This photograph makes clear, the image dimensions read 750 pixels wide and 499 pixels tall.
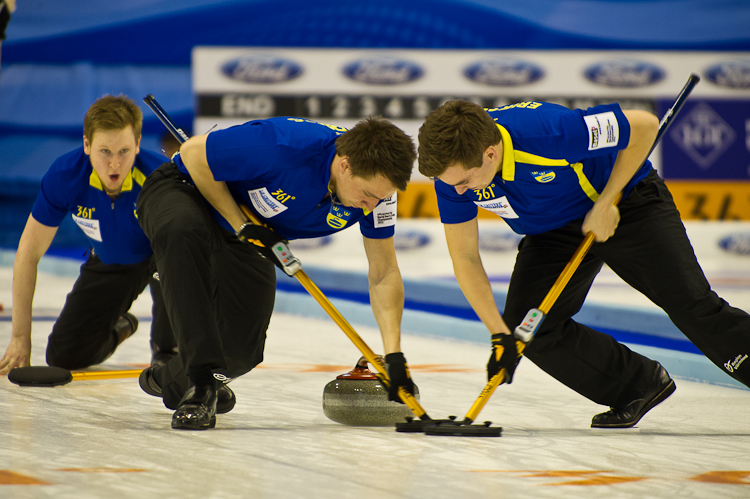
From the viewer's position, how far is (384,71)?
888 centimetres

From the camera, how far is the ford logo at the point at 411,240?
28.9ft

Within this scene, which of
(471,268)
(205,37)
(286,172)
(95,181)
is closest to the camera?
(286,172)

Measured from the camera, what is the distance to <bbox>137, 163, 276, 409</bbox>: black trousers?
2.14 m

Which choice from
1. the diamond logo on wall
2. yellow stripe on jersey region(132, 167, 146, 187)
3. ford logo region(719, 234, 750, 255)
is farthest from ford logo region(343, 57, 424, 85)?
yellow stripe on jersey region(132, 167, 146, 187)

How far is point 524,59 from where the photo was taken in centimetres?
890

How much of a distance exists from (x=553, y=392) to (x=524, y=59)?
655cm

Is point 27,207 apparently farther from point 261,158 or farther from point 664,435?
point 664,435

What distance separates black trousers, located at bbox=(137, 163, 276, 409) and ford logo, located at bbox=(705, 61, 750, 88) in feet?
25.0

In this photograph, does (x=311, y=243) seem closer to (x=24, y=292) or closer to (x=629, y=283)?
(x=24, y=292)

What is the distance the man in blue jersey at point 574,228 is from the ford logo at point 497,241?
630cm

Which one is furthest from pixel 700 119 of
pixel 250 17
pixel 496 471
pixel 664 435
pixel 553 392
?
pixel 496 471

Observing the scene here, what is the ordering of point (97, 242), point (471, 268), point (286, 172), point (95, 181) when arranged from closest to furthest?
point (286, 172) → point (471, 268) → point (95, 181) → point (97, 242)

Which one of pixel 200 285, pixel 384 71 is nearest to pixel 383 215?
pixel 200 285

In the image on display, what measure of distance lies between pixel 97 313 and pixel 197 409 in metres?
1.29
